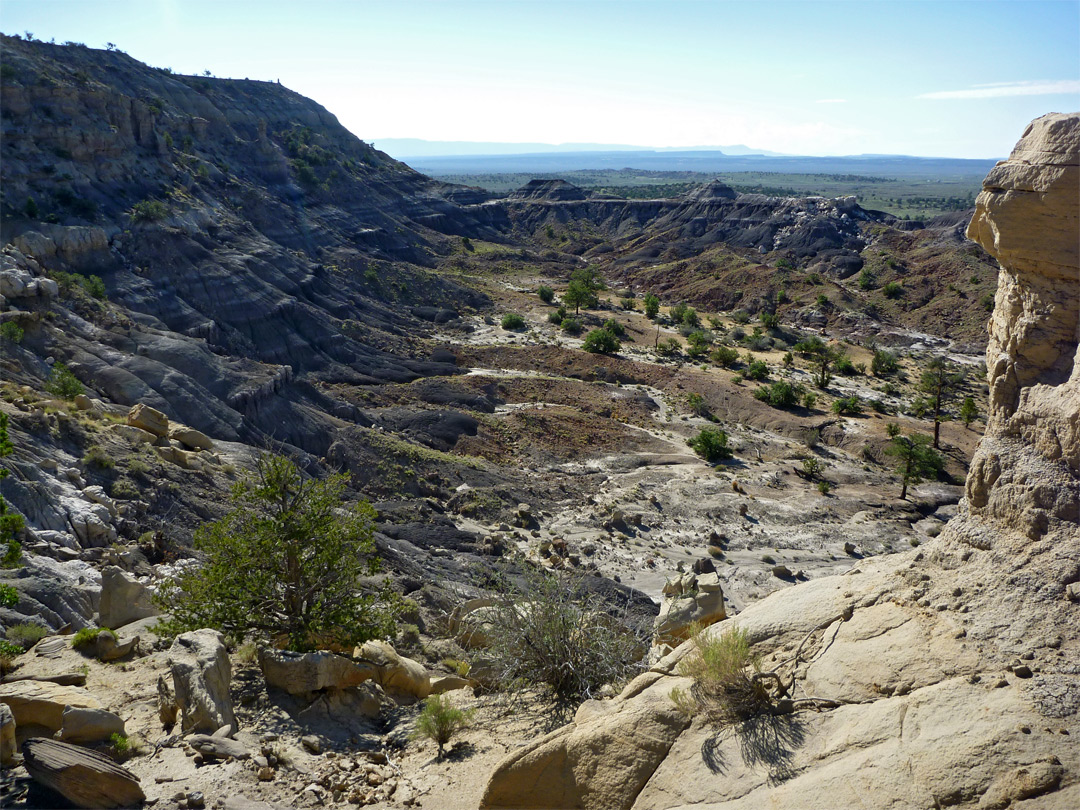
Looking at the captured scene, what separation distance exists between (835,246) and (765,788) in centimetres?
8645

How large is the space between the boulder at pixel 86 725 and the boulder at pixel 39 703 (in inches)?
4.1

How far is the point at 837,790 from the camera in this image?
5.72 m

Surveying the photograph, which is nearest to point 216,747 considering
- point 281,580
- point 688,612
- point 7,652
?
point 7,652

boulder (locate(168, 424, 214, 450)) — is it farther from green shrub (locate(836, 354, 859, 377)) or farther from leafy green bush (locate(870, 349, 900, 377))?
leafy green bush (locate(870, 349, 900, 377))

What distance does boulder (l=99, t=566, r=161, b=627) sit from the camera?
11.0 metres

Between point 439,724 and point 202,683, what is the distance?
9.26 ft

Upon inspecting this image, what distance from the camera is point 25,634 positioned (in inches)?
387

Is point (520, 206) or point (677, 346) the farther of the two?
point (520, 206)

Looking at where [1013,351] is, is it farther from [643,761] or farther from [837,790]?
[643,761]

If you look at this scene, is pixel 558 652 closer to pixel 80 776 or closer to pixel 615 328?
pixel 80 776

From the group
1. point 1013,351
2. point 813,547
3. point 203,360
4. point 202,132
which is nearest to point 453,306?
point 202,132

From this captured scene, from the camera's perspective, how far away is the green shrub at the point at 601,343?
5222 cm

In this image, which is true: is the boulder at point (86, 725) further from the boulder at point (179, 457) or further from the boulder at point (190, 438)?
the boulder at point (190, 438)

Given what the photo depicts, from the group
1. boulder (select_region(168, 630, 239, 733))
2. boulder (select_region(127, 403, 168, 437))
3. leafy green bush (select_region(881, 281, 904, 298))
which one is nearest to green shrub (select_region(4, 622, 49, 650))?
boulder (select_region(168, 630, 239, 733))
